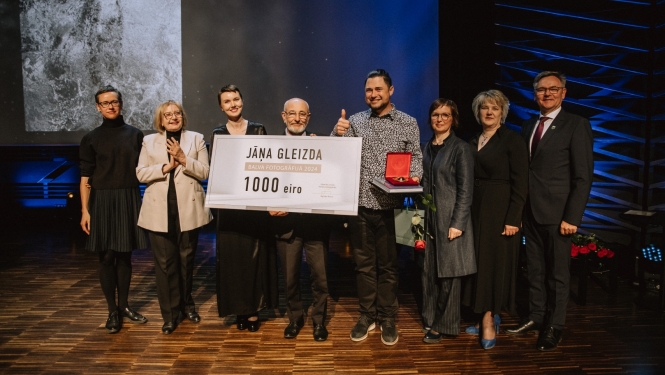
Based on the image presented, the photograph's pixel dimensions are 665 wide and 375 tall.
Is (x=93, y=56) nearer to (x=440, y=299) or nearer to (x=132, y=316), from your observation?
(x=132, y=316)

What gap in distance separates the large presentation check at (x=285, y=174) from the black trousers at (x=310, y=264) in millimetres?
365

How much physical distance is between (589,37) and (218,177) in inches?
161

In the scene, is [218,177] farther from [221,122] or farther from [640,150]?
[640,150]

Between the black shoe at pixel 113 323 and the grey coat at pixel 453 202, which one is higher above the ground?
the grey coat at pixel 453 202

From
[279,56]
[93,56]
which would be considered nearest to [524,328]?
[279,56]

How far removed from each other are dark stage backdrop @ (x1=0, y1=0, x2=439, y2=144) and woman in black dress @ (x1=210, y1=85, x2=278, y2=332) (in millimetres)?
2847

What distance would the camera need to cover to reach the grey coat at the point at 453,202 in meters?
2.55

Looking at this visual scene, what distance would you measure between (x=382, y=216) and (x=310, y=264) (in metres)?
0.58

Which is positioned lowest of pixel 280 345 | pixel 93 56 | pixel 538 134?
pixel 280 345

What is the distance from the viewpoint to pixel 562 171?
263cm

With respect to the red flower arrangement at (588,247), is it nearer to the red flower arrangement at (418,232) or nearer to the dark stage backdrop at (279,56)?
the red flower arrangement at (418,232)

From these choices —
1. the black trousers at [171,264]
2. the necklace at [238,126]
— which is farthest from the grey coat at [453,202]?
the black trousers at [171,264]

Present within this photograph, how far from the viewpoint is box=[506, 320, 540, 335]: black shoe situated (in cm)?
287

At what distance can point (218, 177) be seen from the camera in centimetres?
262
